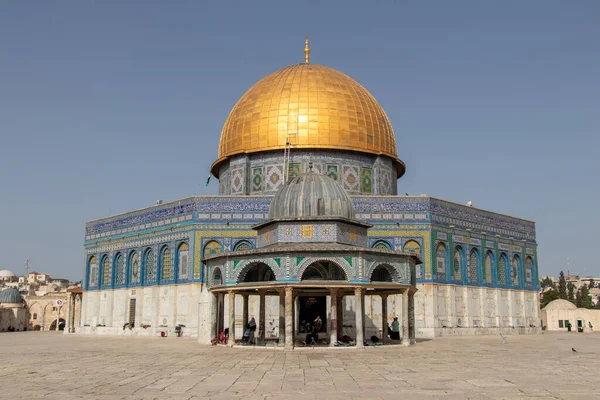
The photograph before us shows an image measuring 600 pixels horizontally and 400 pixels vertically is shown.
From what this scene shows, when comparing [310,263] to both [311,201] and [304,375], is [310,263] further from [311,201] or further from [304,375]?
[304,375]

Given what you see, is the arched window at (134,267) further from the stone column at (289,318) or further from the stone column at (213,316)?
the stone column at (289,318)

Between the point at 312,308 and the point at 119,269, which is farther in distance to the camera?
the point at 119,269

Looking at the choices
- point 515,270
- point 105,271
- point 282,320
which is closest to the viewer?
point 282,320

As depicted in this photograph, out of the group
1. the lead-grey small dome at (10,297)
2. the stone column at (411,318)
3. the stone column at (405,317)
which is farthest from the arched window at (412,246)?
the lead-grey small dome at (10,297)

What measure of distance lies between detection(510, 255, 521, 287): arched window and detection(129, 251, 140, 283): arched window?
21.3 metres

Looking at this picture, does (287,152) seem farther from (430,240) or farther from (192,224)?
(430,240)

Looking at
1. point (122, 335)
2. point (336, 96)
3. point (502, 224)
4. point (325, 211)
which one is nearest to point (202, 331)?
point (325, 211)

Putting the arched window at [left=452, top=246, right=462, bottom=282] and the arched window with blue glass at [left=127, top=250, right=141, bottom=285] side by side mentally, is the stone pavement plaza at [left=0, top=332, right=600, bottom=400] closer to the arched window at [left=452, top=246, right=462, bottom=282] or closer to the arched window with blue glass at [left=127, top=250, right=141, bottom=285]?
the arched window at [left=452, top=246, right=462, bottom=282]

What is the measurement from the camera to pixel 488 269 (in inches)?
1462

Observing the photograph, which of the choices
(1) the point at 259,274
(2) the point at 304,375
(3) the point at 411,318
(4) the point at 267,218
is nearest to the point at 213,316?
(1) the point at 259,274

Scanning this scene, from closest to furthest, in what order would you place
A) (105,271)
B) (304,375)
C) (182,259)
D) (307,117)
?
(304,375), (182,259), (307,117), (105,271)

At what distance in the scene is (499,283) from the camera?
37312 mm

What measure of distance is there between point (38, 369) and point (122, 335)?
2232 cm

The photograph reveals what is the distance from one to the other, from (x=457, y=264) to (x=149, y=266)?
16.8 m
